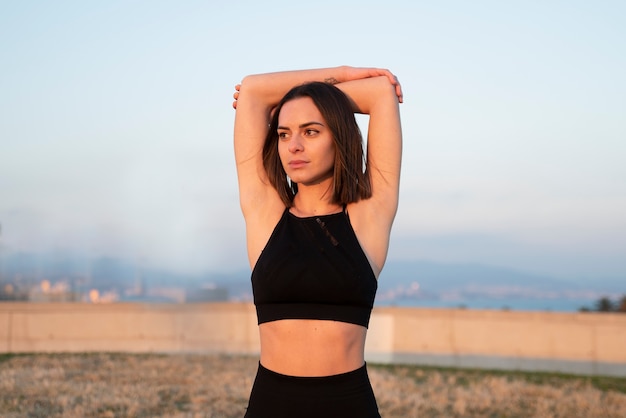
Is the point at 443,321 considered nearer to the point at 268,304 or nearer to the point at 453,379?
the point at 453,379

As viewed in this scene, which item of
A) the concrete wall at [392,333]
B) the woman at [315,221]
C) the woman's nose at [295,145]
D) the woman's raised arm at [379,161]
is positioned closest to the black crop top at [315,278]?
the woman at [315,221]

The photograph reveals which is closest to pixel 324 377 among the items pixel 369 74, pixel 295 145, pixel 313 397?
pixel 313 397

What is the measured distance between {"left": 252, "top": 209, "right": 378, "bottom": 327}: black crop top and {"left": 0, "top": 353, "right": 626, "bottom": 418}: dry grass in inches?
159

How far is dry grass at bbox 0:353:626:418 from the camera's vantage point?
22.4 ft

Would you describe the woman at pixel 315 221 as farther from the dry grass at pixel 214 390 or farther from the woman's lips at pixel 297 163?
the dry grass at pixel 214 390

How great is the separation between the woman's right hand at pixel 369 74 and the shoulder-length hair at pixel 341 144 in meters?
0.26

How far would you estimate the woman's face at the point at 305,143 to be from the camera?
294 cm

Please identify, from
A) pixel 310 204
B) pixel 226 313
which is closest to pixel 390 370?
pixel 226 313

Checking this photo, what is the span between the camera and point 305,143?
294 centimetres

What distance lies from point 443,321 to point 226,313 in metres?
3.50

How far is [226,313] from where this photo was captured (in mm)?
12227

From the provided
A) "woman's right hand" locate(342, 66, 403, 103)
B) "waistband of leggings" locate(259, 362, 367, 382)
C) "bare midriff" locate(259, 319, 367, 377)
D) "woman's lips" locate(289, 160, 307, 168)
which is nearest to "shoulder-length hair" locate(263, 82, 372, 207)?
"woman's lips" locate(289, 160, 307, 168)

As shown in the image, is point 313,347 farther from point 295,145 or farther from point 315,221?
point 295,145

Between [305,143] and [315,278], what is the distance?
1.83 feet
